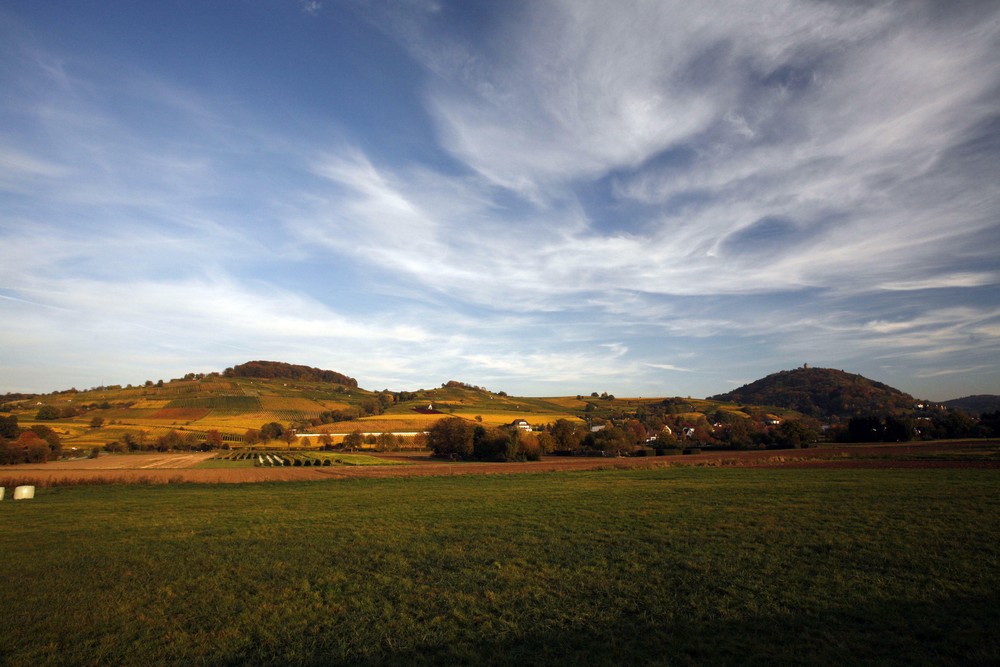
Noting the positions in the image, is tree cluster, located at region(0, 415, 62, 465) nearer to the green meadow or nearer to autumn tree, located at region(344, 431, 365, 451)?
autumn tree, located at region(344, 431, 365, 451)

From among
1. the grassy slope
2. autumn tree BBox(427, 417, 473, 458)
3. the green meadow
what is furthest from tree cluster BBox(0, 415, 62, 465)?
the green meadow

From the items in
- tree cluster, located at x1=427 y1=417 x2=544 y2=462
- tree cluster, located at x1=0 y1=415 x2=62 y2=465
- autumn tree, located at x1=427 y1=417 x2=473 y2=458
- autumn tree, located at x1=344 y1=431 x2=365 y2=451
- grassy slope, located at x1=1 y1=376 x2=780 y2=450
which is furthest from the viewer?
grassy slope, located at x1=1 y1=376 x2=780 y2=450

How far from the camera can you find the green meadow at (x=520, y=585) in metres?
7.88

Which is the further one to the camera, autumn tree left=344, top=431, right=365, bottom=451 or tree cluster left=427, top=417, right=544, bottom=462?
autumn tree left=344, top=431, right=365, bottom=451

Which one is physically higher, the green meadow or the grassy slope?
the grassy slope

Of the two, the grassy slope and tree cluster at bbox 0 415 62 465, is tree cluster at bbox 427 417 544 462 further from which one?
tree cluster at bbox 0 415 62 465

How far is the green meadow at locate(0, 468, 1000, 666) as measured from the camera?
788cm

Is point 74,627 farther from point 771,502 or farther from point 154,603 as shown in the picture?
point 771,502

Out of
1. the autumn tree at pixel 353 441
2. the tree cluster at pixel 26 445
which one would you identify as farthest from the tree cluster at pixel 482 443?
Result: the tree cluster at pixel 26 445

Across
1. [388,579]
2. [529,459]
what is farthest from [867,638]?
[529,459]

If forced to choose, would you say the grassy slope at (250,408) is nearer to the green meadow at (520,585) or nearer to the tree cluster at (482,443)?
the tree cluster at (482,443)

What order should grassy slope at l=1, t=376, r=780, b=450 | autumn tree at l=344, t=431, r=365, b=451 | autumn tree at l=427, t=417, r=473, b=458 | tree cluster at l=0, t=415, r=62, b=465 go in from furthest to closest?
grassy slope at l=1, t=376, r=780, b=450, autumn tree at l=344, t=431, r=365, b=451, autumn tree at l=427, t=417, r=473, b=458, tree cluster at l=0, t=415, r=62, b=465

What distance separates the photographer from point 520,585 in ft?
36.8

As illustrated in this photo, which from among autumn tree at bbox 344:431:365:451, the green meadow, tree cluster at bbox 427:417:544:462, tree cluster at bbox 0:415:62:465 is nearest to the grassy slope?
tree cluster at bbox 0:415:62:465
